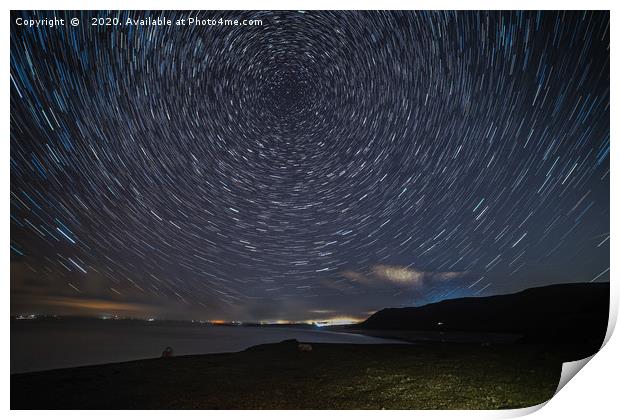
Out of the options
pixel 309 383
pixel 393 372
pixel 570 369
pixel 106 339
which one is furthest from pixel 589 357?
pixel 106 339

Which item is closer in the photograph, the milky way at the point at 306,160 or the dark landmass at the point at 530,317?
the milky way at the point at 306,160

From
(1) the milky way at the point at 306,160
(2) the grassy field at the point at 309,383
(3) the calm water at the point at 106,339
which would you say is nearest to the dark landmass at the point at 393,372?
(2) the grassy field at the point at 309,383

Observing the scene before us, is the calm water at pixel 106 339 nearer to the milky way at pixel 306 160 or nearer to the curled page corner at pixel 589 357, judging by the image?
the milky way at pixel 306 160

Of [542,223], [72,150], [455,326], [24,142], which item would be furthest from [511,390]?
[24,142]

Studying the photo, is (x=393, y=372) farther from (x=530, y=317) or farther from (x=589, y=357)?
(x=589, y=357)

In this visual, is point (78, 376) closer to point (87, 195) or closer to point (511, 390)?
point (87, 195)

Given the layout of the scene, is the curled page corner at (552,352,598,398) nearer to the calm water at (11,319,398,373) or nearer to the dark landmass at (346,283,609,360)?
the dark landmass at (346,283,609,360)
